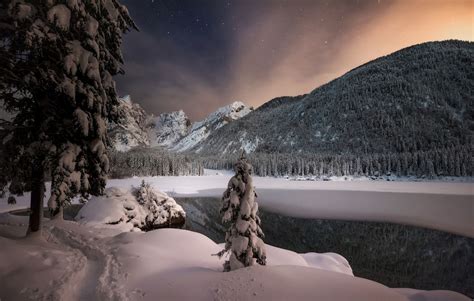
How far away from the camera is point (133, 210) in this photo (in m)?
25.2

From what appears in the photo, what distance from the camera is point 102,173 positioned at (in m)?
9.78

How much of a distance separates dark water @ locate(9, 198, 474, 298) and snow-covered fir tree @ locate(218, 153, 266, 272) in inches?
463

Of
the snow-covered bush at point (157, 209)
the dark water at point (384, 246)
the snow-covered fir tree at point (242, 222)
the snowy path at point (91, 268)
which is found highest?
the snow-covered fir tree at point (242, 222)

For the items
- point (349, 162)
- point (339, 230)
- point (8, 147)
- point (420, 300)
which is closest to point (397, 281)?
point (420, 300)

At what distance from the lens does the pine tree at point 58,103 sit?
7.72 meters

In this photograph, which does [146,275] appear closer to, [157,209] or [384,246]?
[157,209]

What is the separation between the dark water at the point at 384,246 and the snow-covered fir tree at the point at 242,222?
11.8 metres

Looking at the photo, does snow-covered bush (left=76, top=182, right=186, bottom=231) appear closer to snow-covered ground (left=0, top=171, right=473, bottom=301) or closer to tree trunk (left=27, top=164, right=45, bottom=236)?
snow-covered ground (left=0, top=171, right=473, bottom=301)

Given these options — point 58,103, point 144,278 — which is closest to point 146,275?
point 144,278

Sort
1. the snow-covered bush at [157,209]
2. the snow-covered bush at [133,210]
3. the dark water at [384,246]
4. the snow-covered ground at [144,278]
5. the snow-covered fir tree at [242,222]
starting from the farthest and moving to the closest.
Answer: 1. the snow-covered bush at [157,209]
2. the snow-covered bush at [133,210]
3. the dark water at [384,246]
4. the snow-covered fir tree at [242,222]
5. the snow-covered ground at [144,278]

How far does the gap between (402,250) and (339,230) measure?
684 cm

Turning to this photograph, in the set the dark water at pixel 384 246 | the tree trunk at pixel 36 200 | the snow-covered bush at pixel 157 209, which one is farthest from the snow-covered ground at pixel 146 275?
the snow-covered bush at pixel 157 209

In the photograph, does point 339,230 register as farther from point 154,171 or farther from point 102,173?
point 154,171

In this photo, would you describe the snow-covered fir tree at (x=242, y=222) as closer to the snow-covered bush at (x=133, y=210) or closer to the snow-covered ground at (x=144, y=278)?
the snow-covered ground at (x=144, y=278)
